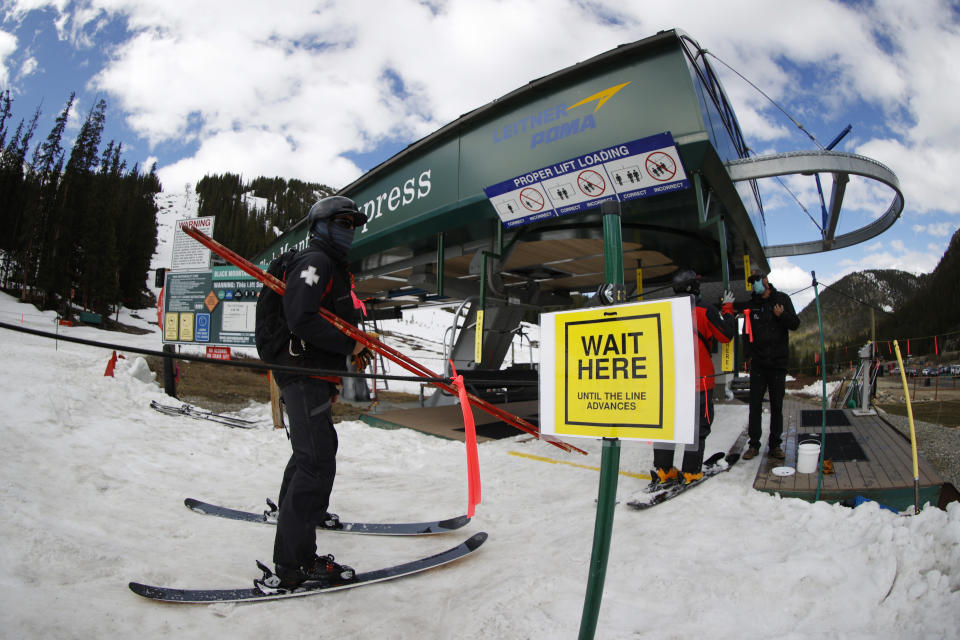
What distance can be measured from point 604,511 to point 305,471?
1.66 metres

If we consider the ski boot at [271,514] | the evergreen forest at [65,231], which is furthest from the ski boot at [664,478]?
the evergreen forest at [65,231]

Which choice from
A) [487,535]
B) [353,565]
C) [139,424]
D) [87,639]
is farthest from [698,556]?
[139,424]

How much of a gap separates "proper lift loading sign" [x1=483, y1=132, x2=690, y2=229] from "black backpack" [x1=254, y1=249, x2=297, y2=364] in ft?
12.1

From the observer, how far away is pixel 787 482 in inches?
144

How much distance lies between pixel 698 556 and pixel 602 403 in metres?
1.79

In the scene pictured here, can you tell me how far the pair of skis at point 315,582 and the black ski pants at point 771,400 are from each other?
10.2ft

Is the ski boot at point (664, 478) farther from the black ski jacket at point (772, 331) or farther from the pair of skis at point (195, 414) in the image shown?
the pair of skis at point (195, 414)

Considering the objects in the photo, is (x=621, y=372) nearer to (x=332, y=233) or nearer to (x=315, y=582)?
(x=332, y=233)

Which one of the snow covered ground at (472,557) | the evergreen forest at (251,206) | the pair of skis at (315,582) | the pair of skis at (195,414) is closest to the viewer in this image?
the snow covered ground at (472,557)

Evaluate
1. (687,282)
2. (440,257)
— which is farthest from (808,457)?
(440,257)

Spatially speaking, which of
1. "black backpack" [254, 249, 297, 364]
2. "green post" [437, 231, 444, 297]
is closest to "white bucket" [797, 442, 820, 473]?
"black backpack" [254, 249, 297, 364]

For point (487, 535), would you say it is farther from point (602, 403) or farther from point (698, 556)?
point (602, 403)

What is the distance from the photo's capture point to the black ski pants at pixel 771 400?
15.0 feet

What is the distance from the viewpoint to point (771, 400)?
4703 millimetres
